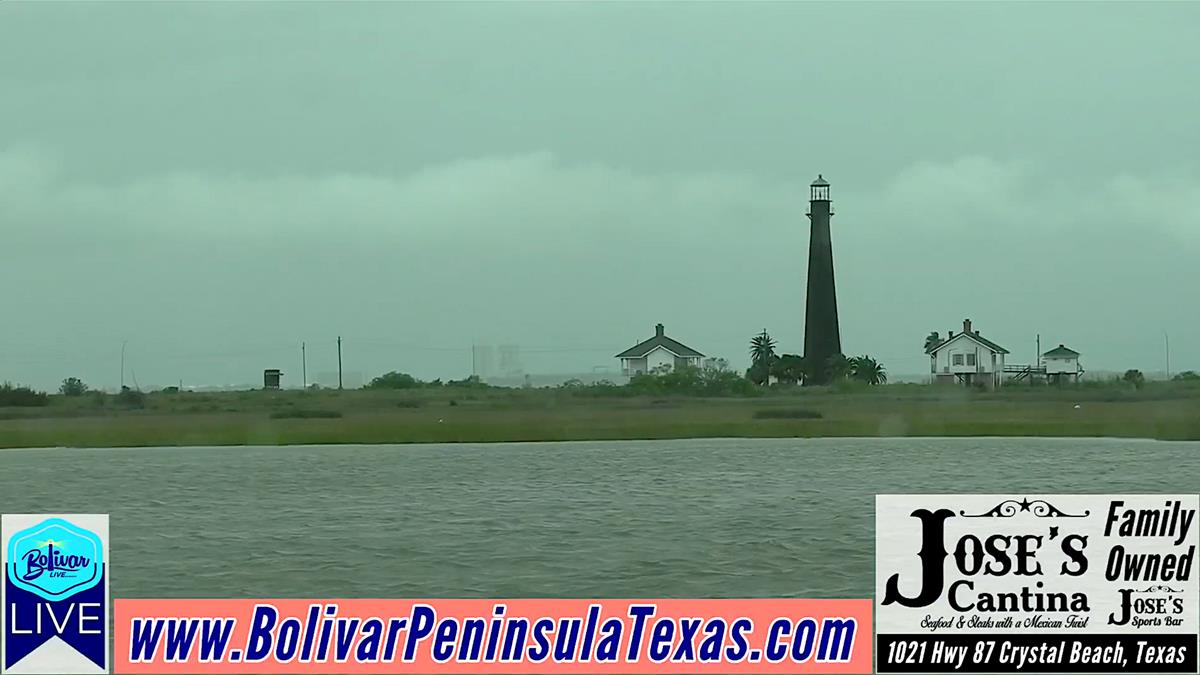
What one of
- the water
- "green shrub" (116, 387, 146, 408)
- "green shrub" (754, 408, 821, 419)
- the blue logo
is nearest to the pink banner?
the blue logo

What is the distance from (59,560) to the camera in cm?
1664

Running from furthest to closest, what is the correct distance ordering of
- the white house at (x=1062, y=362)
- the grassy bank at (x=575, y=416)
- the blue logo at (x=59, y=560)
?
the white house at (x=1062, y=362) < the grassy bank at (x=575, y=416) < the blue logo at (x=59, y=560)

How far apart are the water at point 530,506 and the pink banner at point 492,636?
1344 mm

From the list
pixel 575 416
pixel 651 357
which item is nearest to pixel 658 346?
pixel 651 357

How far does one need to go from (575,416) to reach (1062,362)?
47.3 meters

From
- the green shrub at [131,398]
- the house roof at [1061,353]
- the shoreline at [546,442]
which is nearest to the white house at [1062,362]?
the house roof at [1061,353]

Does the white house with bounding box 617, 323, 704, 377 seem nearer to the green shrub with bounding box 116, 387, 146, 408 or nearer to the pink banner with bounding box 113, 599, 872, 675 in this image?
the green shrub with bounding box 116, 387, 146, 408

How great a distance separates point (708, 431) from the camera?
70.6 meters

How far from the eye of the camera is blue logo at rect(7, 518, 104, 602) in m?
16.7

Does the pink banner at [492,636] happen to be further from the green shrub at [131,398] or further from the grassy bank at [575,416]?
the green shrub at [131,398]

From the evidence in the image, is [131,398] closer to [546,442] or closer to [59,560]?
[546,442]

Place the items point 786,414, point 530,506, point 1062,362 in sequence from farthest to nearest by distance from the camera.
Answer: point 1062,362 → point 786,414 → point 530,506

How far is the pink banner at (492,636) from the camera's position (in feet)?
55.1

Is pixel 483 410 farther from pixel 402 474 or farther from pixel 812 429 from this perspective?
pixel 402 474
